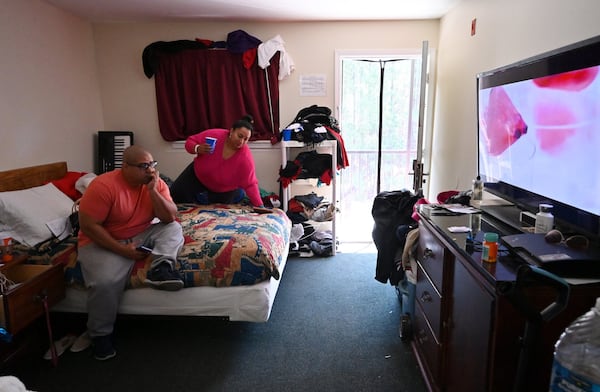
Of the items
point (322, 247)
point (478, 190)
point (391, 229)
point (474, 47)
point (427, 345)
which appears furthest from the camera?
point (322, 247)

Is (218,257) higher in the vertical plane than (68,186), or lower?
lower

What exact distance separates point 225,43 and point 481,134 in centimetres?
265

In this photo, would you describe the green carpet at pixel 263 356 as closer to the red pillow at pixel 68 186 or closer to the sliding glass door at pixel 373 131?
the red pillow at pixel 68 186

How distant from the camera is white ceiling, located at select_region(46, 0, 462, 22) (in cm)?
310

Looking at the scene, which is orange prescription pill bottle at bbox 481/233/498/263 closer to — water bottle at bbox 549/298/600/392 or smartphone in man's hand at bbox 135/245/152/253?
water bottle at bbox 549/298/600/392

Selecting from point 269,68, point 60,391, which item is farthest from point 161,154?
point 60,391

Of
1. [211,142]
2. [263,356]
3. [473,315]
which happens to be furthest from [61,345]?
[473,315]

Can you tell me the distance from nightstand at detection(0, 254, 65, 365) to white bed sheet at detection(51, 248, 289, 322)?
1.21 feet

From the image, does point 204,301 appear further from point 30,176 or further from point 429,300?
point 30,176

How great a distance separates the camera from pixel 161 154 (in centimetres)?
400

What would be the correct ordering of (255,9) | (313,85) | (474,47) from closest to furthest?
1. (474,47)
2. (255,9)
3. (313,85)

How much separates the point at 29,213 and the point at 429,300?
2.47 metres

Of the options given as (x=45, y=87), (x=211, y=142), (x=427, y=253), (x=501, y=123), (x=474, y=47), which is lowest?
(x=427, y=253)

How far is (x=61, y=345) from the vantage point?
220 centimetres
